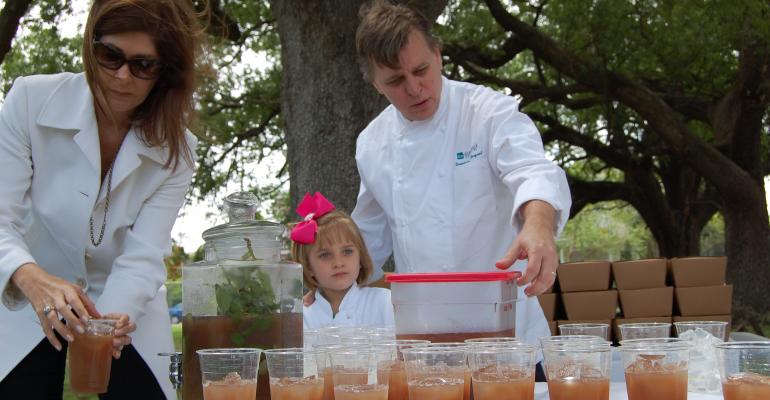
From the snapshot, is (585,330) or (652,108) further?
(652,108)

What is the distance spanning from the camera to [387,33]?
2684 millimetres

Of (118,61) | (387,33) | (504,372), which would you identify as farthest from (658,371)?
(118,61)

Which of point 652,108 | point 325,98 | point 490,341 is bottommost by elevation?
A: point 490,341

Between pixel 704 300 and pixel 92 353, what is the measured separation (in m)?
4.86

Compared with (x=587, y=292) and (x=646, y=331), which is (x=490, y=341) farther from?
(x=587, y=292)

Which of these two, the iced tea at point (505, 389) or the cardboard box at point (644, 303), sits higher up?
the cardboard box at point (644, 303)

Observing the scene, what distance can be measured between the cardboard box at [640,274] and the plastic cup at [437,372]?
450 cm

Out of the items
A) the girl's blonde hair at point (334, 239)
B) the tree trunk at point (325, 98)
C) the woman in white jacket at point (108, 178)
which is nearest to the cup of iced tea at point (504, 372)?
the woman in white jacket at point (108, 178)

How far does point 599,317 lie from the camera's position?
5812 millimetres

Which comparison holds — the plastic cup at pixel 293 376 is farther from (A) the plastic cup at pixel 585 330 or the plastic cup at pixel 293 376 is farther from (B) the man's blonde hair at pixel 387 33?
(B) the man's blonde hair at pixel 387 33

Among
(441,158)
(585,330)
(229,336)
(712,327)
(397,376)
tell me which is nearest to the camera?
(397,376)

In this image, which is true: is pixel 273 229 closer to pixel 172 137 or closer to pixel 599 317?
pixel 172 137

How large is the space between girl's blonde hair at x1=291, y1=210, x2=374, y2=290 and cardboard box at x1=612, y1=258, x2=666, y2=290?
329 cm

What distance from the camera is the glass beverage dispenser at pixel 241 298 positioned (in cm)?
182
